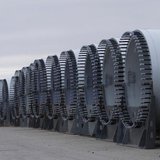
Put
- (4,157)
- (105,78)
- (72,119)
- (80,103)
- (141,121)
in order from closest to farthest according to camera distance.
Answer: (4,157) < (141,121) < (105,78) < (80,103) < (72,119)

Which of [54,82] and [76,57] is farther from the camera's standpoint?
[54,82]

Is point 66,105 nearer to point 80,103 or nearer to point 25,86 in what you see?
point 80,103

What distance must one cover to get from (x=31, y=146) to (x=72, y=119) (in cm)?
712

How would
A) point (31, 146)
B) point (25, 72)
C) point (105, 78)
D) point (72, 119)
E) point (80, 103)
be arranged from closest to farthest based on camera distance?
point (31, 146), point (105, 78), point (80, 103), point (72, 119), point (25, 72)

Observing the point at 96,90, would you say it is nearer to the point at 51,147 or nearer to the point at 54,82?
the point at 51,147

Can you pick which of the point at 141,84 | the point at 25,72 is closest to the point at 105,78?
the point at 141,84

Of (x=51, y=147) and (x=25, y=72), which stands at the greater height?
(x=25, y=72)

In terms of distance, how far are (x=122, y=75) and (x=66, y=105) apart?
296 inches

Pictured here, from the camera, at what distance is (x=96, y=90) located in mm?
20562

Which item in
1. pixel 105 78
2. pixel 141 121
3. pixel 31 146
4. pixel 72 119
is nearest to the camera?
pixel 141 121

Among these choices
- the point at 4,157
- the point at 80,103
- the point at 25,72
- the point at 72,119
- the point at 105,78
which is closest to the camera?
the point at 4,157

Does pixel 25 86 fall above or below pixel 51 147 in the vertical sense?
above

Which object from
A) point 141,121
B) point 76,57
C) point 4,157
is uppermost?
point 76,57

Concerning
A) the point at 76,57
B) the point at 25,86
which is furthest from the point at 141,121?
the point at 25,86
